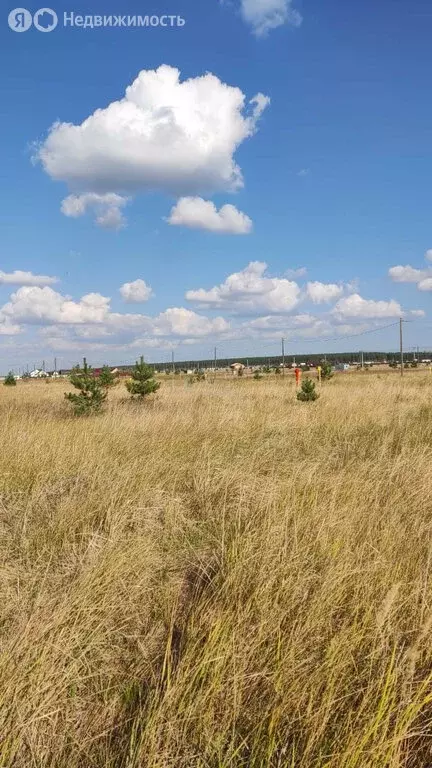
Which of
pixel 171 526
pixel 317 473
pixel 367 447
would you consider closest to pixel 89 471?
pixel 171 526

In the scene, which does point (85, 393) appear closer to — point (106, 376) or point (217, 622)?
point (106, 376)

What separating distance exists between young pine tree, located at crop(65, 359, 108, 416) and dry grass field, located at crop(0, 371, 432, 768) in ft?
25.8

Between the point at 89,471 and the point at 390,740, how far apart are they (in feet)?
12.8

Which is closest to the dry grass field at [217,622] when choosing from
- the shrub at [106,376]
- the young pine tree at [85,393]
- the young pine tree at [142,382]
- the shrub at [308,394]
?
the young pine tree at [85,393]

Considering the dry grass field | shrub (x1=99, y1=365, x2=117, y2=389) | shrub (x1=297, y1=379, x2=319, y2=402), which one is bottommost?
the dry grass field

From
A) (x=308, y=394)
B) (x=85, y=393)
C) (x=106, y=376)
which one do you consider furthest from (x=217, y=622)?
(x=106, y=376)

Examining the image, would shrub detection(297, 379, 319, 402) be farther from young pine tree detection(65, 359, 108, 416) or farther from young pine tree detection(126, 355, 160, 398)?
young pine tree detection(65, 359, 108, 416)

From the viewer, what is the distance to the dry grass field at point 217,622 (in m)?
1.65

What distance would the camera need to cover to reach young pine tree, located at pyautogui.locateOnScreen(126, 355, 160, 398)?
648 inches

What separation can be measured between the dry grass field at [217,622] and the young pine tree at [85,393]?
785 cm

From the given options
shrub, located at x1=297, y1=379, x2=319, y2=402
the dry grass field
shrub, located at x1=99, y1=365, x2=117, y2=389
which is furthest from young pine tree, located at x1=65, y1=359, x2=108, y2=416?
the dry grass field

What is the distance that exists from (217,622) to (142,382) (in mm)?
15038

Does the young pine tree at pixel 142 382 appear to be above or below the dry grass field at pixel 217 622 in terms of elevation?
above

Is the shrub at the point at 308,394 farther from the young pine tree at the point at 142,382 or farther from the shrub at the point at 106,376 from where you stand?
the shrub at the point at 106,376
